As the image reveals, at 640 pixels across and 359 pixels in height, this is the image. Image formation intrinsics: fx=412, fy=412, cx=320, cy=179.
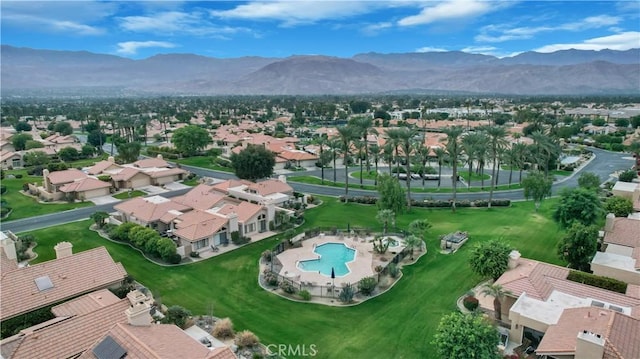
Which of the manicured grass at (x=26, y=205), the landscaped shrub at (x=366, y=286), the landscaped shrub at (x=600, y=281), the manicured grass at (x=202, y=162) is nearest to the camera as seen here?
the landscaped shrub at (x=600, y=281)

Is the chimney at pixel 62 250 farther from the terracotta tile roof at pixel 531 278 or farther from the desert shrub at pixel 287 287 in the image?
the terracotta tile roof at pixel 531 278

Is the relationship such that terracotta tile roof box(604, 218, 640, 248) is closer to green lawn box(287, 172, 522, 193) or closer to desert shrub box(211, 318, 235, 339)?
green lawn box(287, 172, 522, 193)

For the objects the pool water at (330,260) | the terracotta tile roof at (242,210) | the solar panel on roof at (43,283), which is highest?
the solar panel on roof at (43,283)

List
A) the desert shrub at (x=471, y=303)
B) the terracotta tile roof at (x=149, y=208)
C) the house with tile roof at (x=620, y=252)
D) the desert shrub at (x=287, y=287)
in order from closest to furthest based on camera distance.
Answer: the desert shrub at (x=471, y=303) < the house with tile roof at (x=620, y=252) < the desert shrub at (x=287, y=287) < the terracotta tile roof at (x=149, y=208)

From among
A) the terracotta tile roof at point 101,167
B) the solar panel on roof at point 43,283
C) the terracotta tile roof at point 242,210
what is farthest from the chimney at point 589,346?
the terracotta tile roof at point 101,167

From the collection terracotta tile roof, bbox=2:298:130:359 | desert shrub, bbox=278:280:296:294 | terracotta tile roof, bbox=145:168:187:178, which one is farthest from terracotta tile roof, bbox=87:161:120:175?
terracotta tile roof, bbox=2:298:130:359

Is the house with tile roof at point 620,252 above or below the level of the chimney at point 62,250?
below

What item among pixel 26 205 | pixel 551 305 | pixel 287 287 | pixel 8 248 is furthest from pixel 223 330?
pixel 26 205
